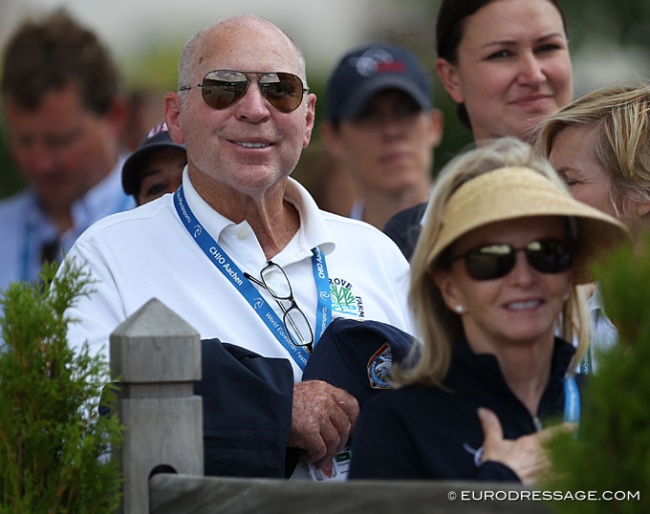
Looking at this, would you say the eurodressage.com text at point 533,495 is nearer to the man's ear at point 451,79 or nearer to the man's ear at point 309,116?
the man's ear at point 309,116

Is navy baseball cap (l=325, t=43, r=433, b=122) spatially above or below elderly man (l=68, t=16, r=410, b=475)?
above

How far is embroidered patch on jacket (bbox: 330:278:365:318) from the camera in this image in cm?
438

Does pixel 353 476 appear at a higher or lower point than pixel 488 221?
lower

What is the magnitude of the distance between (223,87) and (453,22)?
4.97 feet

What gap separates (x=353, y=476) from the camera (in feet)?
10.4

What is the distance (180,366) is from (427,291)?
0.67 m

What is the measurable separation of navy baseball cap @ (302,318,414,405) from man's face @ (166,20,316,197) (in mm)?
699

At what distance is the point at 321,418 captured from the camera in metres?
3.85

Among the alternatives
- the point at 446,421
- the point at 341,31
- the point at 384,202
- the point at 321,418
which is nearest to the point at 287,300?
the point at 321,418

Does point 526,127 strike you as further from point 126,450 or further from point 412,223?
point 126,450

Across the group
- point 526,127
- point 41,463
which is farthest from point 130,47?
point 41,463

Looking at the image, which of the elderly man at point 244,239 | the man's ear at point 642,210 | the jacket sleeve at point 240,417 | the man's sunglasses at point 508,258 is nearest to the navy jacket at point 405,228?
the elderly man at point 244,239

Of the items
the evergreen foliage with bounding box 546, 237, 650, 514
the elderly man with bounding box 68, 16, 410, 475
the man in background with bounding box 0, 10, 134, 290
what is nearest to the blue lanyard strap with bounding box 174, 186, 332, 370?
the elderly man with bounding box 68, 16, 410, 475

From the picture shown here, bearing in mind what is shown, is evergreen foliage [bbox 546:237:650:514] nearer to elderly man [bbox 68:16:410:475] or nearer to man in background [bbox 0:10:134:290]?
elderly man [bbox 68:16:410:475]
